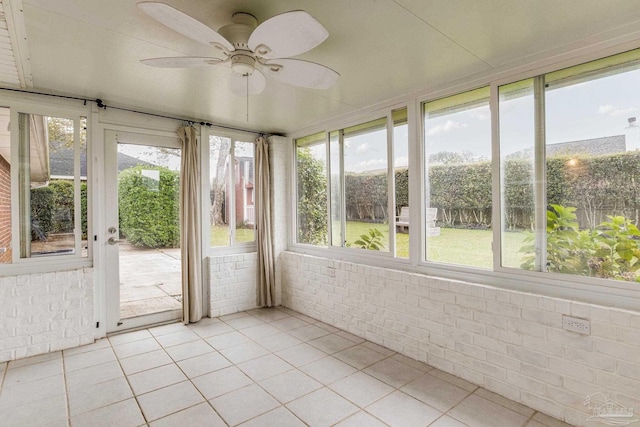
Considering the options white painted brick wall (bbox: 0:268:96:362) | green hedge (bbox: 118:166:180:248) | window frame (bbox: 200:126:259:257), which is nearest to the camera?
white painted brick wall (bbox: 0:268:96:362)

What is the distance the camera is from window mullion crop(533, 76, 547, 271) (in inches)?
91.7

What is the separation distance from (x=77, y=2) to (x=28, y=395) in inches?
104

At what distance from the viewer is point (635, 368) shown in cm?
184

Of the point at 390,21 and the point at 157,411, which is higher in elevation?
the point at 390,21

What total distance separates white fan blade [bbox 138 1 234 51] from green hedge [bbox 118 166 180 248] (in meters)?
2.55

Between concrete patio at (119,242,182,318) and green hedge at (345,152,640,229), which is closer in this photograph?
green hedge at (345,152,640,229)

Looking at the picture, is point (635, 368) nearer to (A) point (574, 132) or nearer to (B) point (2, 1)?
(A) point (574, 132)

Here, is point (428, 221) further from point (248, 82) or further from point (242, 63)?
point (242, 63)

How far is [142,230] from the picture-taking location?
3.66 m

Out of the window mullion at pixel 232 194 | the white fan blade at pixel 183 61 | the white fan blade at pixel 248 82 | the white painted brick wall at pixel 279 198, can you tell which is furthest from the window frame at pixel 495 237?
the white fan blade at pixel 183 61

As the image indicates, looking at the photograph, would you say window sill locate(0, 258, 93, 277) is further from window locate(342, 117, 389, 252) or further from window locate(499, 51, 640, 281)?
window locate(499, 51, 640, 281)

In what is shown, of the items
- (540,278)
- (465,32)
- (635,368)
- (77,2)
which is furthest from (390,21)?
(635,368)

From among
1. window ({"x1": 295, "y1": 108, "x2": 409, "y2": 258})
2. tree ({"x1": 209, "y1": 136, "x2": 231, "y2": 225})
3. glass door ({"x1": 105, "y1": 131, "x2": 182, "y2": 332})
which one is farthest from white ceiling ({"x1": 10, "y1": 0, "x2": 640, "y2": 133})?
tree ({"x1": 209, "y1": 136, "x2": 231, "y2": 225})

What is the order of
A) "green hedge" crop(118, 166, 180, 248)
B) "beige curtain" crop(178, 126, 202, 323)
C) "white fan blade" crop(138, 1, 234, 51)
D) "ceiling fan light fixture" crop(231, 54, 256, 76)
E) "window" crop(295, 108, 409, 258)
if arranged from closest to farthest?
"white fan blade" crop(138, 1, 234, 51), "ceiling fan light fixture" crop(231, 54, 256, 76), "window" crop(295, 108, 409, 258), "green hedge" crop(118, 166, 180, 248), "beige curtain" crop(178, 126, 202, 323)
